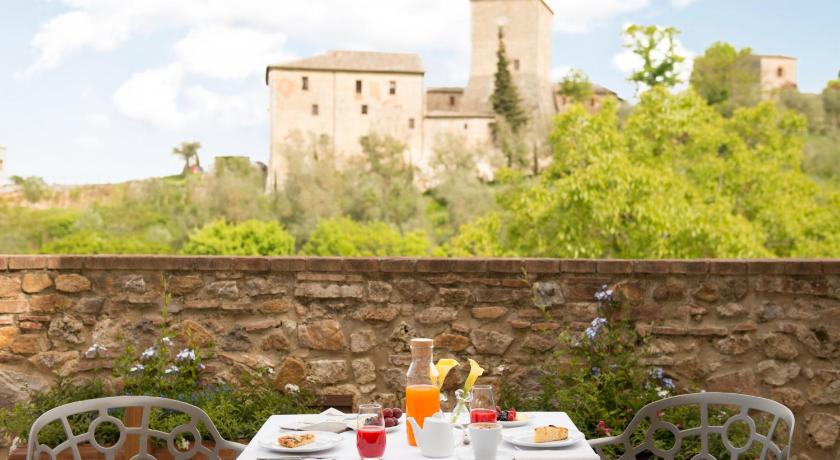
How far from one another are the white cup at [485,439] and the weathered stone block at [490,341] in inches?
72.8

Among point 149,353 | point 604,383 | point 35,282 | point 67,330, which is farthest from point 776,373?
point 35,282

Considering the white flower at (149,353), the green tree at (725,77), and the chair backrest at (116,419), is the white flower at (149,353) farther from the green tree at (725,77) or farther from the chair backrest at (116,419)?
the green tree at (725,77)

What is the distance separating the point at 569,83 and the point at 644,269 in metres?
51.0

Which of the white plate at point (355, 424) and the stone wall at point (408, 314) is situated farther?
the stone wall at point (408, 314)

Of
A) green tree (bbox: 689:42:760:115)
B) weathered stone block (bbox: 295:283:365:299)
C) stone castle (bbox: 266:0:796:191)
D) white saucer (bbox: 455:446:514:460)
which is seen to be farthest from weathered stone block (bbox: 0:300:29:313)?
green tree (bbox: 689:42:760:115)

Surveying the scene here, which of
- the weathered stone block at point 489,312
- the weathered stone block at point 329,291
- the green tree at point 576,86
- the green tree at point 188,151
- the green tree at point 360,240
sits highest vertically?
the green tree at point 576,86

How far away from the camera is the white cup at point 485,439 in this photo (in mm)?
2154

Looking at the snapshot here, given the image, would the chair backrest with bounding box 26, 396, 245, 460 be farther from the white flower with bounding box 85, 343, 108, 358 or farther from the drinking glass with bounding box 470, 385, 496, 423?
the white flower with bounding box 85, 343, 108, 358

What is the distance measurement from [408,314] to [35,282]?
1830mm

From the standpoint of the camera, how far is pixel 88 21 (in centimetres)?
6078

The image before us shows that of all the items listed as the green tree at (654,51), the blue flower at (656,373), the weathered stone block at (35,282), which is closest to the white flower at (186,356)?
the weathered stone block at (35,282)

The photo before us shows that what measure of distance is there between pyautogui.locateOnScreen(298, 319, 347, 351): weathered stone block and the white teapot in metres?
1.87

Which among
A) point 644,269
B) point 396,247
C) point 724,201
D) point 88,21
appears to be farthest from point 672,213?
point 88,21

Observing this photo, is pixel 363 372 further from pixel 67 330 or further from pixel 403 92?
pixel 403 92
